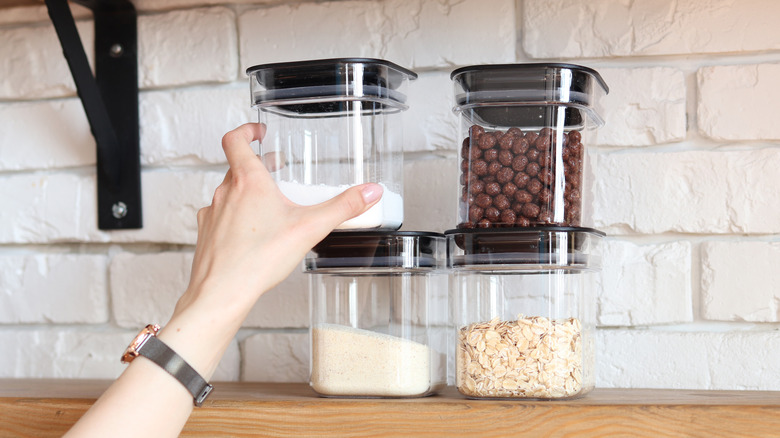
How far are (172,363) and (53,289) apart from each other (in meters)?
0.53

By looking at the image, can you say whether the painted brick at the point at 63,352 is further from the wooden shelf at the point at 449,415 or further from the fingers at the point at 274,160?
the fingers at the point at 274,160

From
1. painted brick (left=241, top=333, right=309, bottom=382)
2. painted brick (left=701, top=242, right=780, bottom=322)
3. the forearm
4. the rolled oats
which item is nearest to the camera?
the forearm

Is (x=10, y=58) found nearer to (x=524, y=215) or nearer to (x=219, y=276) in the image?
(x=219, y=276)

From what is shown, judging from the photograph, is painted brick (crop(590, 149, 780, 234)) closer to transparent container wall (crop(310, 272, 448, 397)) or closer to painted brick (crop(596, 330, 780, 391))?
painted brick (crop(596, 330, 780, 391))

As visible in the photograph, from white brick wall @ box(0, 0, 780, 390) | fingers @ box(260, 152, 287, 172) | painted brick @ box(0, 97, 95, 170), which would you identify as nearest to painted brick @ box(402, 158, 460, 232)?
white brick wall @ box(0, 0, 780, 390)

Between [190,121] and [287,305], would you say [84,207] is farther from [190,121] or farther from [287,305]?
[287,305]

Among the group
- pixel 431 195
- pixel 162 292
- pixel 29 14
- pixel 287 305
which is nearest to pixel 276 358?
pixel 287 305

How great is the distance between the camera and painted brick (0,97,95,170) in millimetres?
1130

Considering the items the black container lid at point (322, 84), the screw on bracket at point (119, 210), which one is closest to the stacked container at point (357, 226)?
the black container lid at point (322, 84)

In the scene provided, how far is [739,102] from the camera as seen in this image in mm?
957

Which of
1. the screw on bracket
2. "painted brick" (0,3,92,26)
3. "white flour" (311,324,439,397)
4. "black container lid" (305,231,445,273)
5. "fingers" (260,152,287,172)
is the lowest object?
"white flour" (311,324,439,397)

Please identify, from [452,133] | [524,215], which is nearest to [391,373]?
[524,215]

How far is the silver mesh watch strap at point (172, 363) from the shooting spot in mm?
684

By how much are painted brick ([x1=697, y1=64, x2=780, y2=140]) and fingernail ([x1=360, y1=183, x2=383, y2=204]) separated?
45 centimetres
